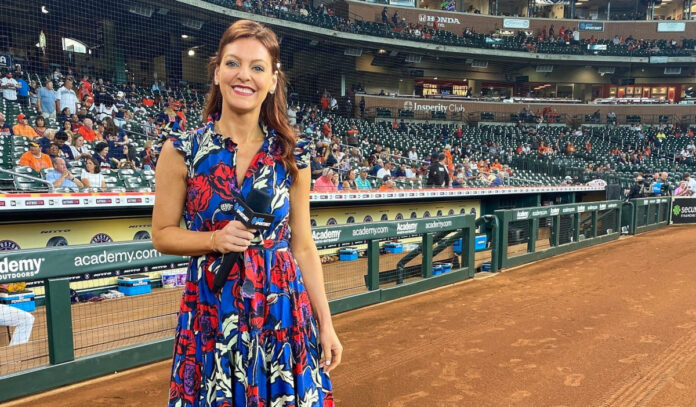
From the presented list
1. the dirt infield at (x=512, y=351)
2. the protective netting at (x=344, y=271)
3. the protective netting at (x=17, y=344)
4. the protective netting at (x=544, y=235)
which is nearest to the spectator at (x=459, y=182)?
the protective netting at (x=544, y=235)

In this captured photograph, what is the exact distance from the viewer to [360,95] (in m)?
29.8

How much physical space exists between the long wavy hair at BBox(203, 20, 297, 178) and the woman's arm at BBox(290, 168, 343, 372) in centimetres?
7

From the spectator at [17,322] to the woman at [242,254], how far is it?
10.9 feet

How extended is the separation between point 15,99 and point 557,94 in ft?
131

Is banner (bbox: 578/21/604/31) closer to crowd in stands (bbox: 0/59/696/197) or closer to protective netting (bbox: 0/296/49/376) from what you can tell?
crowd in stands (bbox: 0/59/696/197)

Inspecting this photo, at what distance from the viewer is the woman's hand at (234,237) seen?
53.2 inches

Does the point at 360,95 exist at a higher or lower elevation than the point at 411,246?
higher

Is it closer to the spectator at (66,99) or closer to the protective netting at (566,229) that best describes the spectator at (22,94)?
A: the spectator at (66,99)

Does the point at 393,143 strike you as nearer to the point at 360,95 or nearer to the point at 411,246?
the point at 360,95

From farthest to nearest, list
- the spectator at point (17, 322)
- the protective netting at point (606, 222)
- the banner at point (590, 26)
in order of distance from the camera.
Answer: the banner at point (590, 26), the protective netting at point (606, 222), the spectator at point (17, 322)

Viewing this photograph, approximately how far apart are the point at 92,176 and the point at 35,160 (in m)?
0.82

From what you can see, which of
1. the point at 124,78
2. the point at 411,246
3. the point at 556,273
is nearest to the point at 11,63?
the point at 124,78

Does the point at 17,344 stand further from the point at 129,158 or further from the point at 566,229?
the point at 566,229

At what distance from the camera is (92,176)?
294 inches
